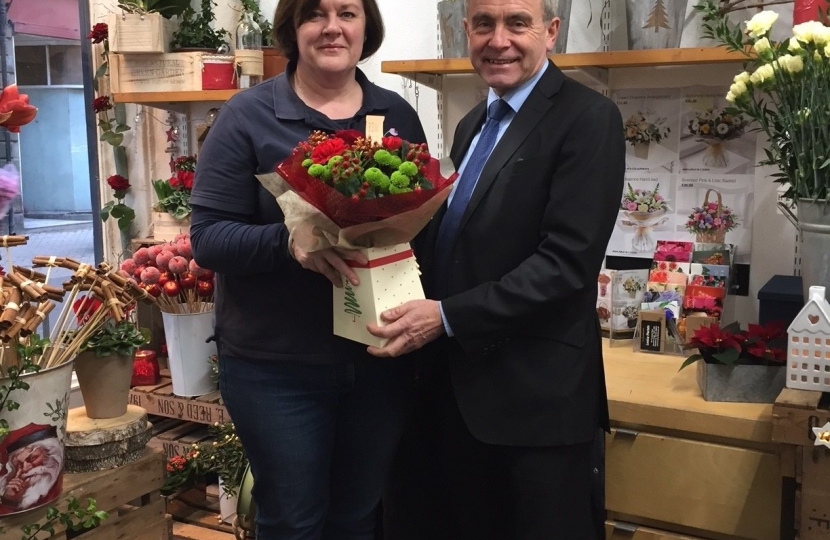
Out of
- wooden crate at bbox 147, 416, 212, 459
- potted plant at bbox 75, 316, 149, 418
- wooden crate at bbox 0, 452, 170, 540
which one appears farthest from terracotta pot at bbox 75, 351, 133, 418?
wooden crate at bbox 147, 416, 212, 459

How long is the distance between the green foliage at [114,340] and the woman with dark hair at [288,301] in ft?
1.46

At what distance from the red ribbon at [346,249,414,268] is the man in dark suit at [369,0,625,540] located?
9 centimetres

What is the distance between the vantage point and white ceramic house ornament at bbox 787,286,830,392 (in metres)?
1.69

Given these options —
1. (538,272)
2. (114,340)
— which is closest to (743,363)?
(538,272)

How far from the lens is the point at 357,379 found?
1.62 m

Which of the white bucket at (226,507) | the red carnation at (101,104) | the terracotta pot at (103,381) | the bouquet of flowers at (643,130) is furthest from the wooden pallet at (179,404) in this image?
the bouquet of flowers at (643,130)

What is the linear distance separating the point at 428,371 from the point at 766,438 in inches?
29.3

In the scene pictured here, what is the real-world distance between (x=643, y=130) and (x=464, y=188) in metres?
1.04

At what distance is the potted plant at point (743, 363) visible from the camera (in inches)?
72.2

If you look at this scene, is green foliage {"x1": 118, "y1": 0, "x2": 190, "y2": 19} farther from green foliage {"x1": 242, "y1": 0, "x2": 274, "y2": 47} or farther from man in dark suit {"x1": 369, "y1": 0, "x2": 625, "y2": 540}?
man in dark suit {"x1": 369, "y1": 0, "x2": 625, "y2": 540}

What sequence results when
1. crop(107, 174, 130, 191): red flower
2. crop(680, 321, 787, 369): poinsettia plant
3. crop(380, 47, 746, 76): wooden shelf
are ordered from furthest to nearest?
crop(107, 174, 130, 191): red flower → crop(380, 47, 746, 76): wooden shelf → crop(680, 321, 787, 369): poinsettia plant

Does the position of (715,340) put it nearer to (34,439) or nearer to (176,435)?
(34,439)

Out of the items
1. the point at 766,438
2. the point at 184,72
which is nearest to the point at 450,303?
the point at 766,438

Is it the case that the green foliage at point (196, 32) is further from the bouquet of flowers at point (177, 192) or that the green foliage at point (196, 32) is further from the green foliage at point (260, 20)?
the bouquet of flowers at point (177, 192)
